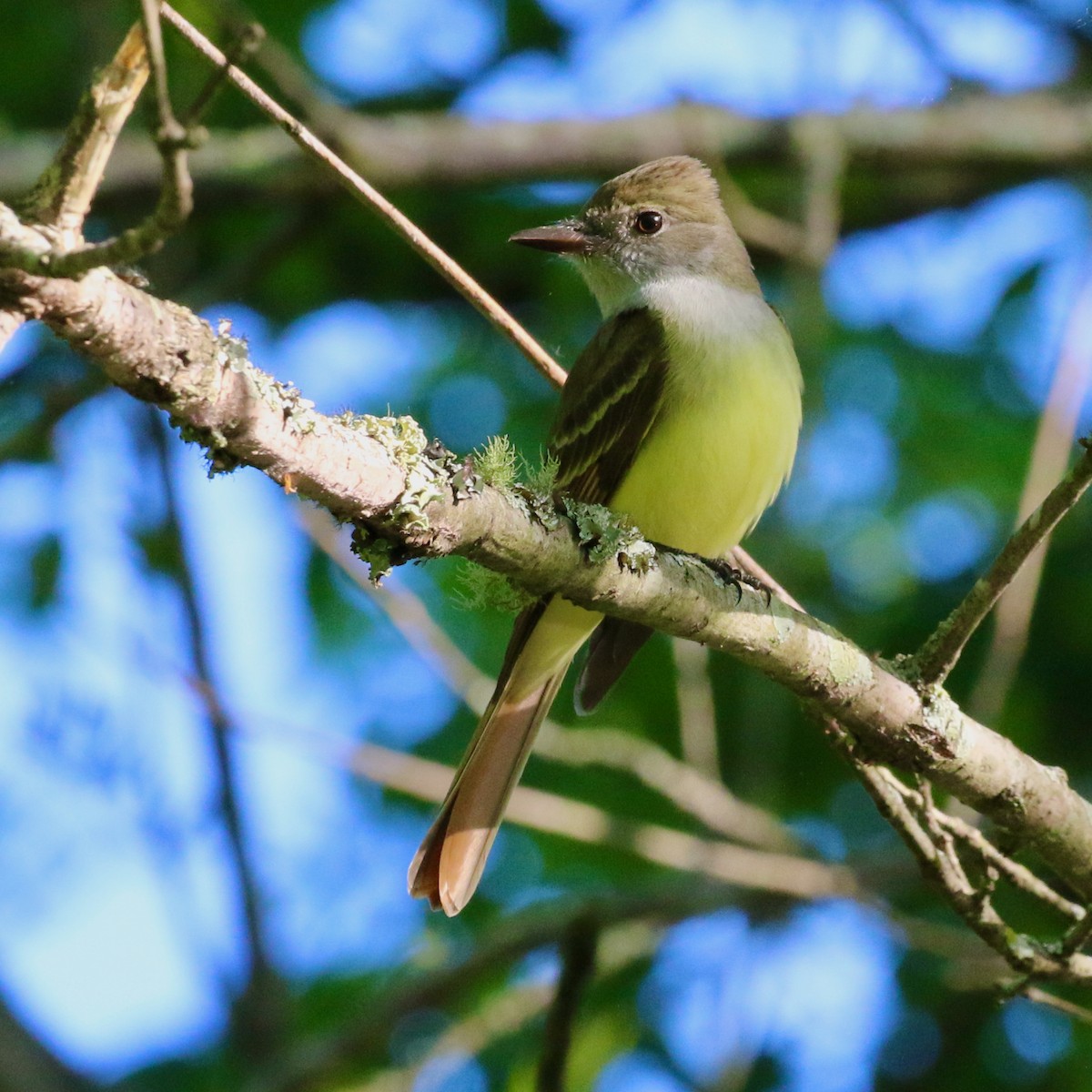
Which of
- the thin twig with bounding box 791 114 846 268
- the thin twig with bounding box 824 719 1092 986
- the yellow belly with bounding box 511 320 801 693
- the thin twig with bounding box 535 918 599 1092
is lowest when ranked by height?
the thin twig with bounding box 535 918 599 1092

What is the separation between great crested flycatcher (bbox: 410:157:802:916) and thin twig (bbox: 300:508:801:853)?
1.81 ft

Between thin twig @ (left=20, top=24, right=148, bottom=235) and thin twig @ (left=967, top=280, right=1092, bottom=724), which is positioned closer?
thin twig @ (left=20, top=24, right=148, bottom=235)

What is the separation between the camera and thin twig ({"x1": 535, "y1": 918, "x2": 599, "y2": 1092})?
175 inches

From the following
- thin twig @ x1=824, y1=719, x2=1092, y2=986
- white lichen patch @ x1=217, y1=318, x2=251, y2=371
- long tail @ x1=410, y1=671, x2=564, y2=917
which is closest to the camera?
white lichen patch @ x1=217, y1=318, x2=251, y2=371

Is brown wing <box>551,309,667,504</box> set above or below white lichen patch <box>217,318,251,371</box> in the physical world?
above

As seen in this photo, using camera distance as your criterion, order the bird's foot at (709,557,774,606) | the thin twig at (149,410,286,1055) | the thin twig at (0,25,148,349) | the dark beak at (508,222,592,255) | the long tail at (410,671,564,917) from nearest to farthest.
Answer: the thin twig at (0,25,148,349) < the bird's foot at (709,557,774,606) < the long tail at (410,671,564,917) < the dark beak at (508,222,592,255) < the thin twig at (149,410,286,1055)

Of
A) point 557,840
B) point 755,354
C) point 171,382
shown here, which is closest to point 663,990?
point 557,840

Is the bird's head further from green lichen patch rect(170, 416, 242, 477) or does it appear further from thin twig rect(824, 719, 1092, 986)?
green lichen patch rect(170, 416, 242, 477)

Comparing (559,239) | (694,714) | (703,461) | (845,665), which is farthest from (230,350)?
(694,714)

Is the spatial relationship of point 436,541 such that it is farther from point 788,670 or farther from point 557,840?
point 557,840

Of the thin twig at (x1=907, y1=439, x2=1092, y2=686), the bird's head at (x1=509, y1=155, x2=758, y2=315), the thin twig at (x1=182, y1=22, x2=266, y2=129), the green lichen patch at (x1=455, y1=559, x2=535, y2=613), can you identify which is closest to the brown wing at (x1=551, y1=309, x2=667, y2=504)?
the bird's head at (x1=509, y1=155, x2=758, y2=315)

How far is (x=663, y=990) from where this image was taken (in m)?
6.10

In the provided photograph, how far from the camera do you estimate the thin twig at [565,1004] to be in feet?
14.6

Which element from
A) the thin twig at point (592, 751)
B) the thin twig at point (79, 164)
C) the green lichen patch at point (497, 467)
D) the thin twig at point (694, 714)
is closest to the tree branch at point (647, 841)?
the thin twig at point (592, 751)
